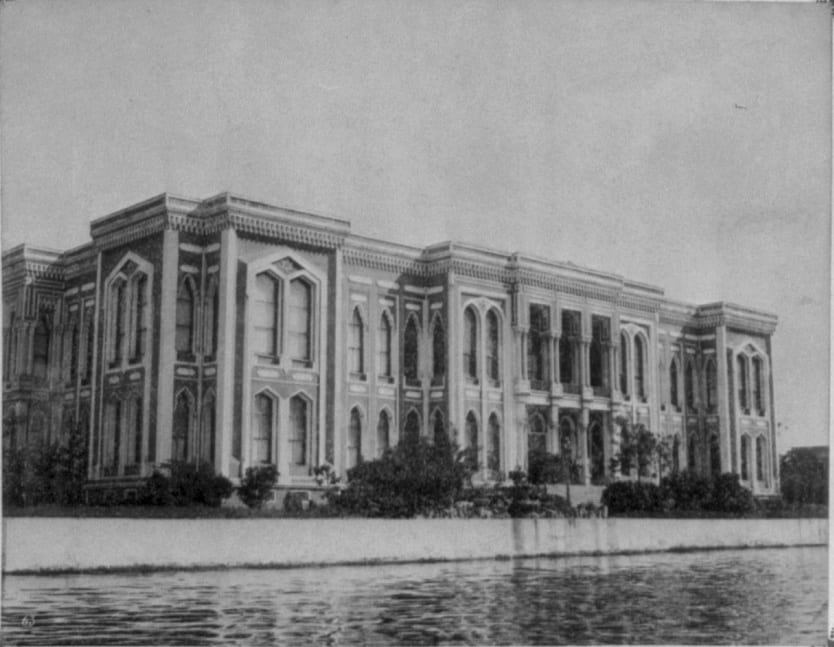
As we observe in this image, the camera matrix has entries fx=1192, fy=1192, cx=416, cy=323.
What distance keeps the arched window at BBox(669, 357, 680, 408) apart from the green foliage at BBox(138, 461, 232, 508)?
14.0 metres

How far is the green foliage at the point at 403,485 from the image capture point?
23.0 meters

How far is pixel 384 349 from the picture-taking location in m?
28.4

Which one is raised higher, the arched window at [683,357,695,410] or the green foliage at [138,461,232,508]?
the arched window at [683,357,695,410]

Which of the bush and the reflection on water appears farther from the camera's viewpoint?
the bush

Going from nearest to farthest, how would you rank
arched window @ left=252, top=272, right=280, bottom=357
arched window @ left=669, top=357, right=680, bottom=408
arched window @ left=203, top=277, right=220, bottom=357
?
arched window @ left=203, top=277, right=220, bottom=357
arched window @ left=252, top=272, right=280, bottom=357
arched window @ left=669, top=357, right=680, bottom=408

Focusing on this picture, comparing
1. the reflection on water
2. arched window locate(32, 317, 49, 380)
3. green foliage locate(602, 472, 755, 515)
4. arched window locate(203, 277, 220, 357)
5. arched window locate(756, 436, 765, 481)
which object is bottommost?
the reflection on water

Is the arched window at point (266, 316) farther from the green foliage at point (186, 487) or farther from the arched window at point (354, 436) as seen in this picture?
the arched window at point (354, 436)

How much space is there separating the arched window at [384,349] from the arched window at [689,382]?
8.35m

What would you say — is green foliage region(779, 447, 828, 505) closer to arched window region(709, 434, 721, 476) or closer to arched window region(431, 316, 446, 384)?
arched window region(709, 434, 721, 476)

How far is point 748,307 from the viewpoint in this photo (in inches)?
817

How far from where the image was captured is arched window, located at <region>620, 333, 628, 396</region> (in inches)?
1283

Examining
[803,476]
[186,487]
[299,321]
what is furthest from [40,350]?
[803,476]

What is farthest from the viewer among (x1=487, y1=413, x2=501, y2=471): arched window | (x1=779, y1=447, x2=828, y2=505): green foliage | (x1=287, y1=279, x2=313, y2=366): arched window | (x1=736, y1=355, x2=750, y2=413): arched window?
(x1=487, y1=413, x2=501, y2=471): arched window

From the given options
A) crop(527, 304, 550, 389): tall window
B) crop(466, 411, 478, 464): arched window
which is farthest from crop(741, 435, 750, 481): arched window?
crop(466, 411, 478, 464): arched window
